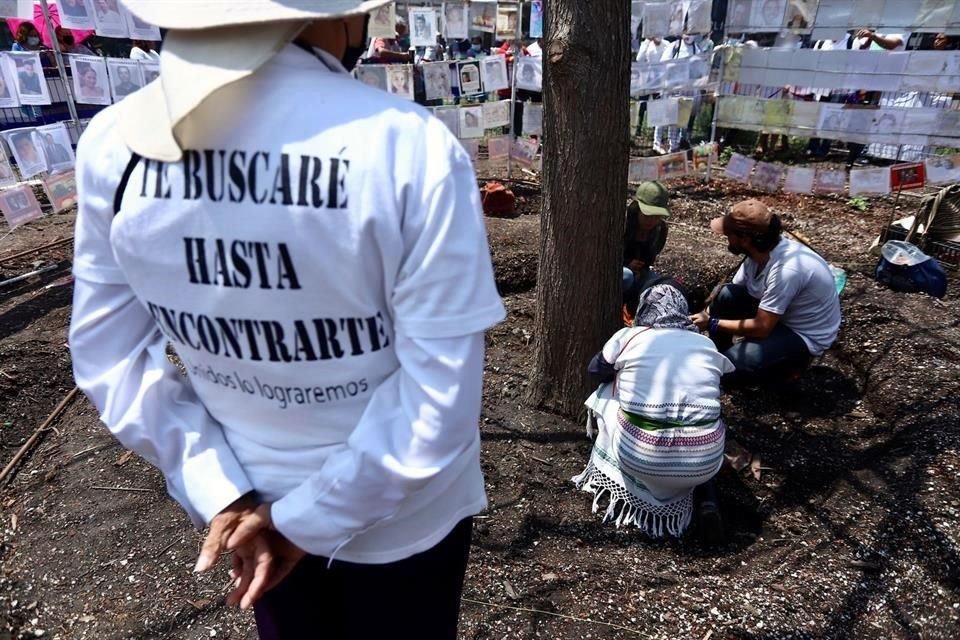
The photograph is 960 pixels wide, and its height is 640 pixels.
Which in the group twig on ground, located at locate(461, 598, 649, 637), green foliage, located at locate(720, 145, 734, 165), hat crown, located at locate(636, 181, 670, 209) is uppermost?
hat crown, located at locate(636, 181, 670, 209)

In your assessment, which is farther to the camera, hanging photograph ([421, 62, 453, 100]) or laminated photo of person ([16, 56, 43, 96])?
hanging photograph ([421, 62, 453, 100])

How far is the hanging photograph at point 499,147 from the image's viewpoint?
777 centimetres

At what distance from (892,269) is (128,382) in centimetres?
521

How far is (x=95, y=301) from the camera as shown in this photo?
0.99 metres

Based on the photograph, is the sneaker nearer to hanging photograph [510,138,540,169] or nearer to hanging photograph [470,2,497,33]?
hanging photograph [510,138,540,169]

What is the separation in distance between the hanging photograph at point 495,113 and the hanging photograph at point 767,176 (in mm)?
3073

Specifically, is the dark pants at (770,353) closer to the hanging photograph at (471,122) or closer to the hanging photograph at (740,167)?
the hanging photograph at (740,167)

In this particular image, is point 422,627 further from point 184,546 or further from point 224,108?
point 184,546

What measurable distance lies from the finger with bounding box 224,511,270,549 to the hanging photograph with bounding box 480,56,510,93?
6947mm

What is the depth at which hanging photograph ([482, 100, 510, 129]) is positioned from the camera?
7391 millimetres

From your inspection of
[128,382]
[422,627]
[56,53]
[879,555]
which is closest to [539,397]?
[879,555]

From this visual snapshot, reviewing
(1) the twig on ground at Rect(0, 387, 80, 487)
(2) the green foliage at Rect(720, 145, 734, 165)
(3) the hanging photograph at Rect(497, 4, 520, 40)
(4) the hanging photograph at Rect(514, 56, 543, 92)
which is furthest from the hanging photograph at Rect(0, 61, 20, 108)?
(2) the green foliage at Rect(720, 145, 734, 165)

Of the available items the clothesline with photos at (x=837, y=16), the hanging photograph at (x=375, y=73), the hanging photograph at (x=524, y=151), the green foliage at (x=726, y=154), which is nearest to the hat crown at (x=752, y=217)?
the hanging photograph at (x=524, y=151)

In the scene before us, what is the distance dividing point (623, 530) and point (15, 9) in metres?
5.80
